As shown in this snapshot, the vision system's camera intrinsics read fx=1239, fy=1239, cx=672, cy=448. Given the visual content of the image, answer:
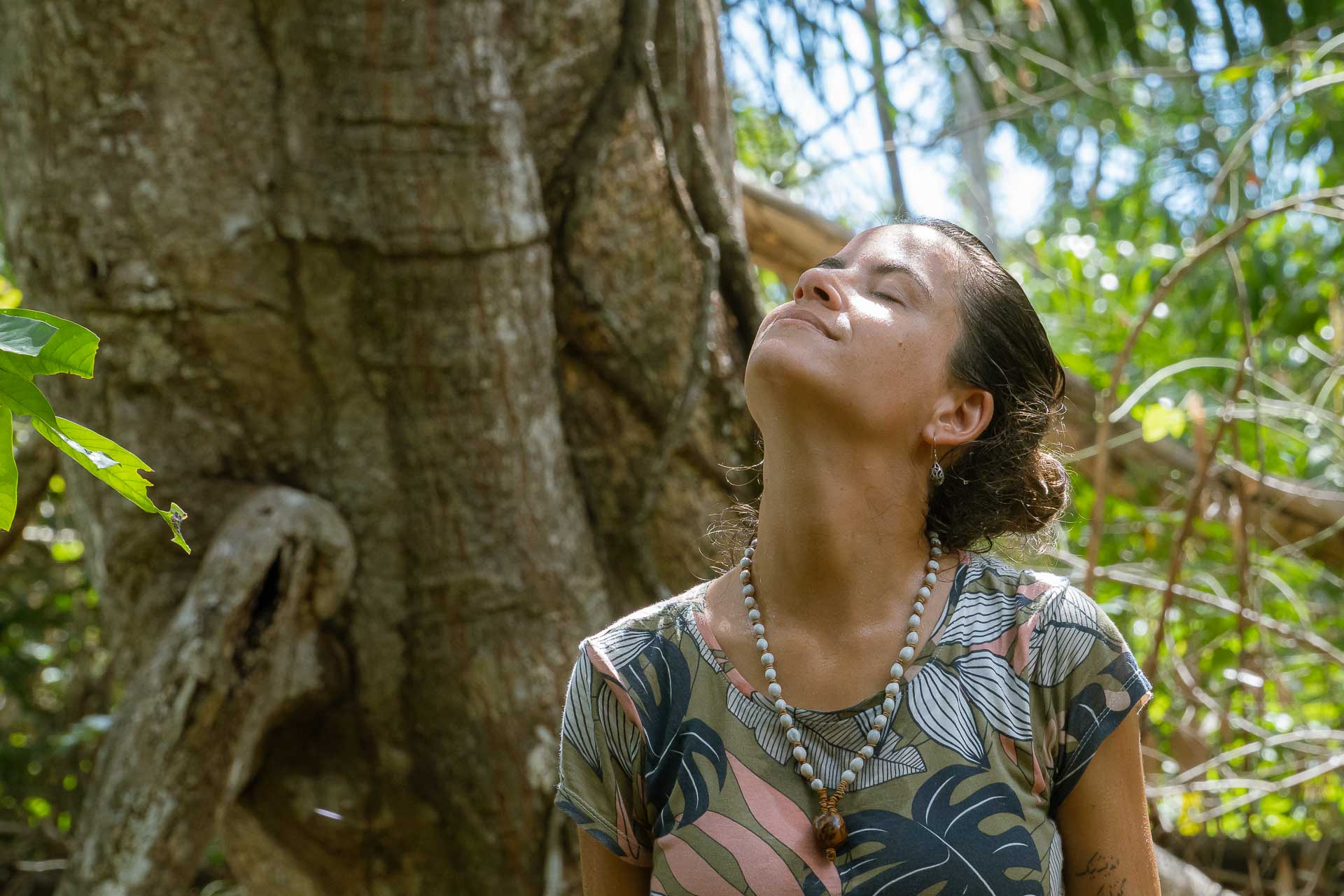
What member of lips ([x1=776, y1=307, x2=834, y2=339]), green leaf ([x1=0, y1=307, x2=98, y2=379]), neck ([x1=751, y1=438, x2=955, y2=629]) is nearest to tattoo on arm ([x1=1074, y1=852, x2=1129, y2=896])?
neck ([x1=751, y1=438, x2=955, y2=629])

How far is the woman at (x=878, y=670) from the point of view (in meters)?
1.20

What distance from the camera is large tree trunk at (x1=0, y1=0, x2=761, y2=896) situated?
2049 mm

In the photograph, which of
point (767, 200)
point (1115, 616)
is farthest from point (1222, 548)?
point (767, 200)

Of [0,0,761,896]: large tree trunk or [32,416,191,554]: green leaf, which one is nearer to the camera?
[32,416,191,554]: green leaf

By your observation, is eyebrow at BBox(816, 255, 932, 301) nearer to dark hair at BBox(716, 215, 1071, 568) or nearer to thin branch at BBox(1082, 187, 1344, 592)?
dark hair at BBox(716, 215, 1071, 568)

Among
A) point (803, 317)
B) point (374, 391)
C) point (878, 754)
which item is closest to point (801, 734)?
point (878, 754)

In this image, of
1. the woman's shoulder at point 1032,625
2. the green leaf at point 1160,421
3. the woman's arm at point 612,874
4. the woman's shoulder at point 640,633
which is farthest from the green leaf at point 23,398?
the green leaf at point 1160,421

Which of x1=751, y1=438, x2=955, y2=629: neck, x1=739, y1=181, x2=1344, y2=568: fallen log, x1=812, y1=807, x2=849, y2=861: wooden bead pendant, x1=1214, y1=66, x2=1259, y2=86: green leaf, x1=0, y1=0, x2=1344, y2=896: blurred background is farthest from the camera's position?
x1=739, y1=181, x2=1344, y2=568: fallen log

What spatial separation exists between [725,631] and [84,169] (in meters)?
1.41

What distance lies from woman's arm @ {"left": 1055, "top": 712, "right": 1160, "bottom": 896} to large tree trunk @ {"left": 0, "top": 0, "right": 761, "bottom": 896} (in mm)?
1096

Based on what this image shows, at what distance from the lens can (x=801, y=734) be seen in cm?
126

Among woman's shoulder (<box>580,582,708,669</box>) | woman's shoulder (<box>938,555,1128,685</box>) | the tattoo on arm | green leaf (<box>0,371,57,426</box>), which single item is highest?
green leaf (<box>0,371,57,426</box>)

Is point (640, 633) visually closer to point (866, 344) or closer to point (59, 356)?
point (866, 344)

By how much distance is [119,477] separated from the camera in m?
0.85
